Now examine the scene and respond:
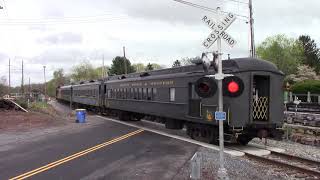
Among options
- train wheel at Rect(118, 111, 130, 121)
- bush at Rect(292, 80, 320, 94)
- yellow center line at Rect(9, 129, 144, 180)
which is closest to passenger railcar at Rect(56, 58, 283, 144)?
yellow center line at Rect(9, 129, 144, 180)

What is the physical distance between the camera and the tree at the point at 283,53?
92500mm

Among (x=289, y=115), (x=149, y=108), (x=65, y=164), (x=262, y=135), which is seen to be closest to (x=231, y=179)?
(x=65, y=164)

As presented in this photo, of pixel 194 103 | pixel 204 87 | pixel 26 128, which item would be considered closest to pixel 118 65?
pixel 26 128

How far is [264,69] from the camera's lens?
17766mm

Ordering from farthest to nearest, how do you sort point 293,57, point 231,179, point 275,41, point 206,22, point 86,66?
point 86,66 → point 275,41 → point 293,57 → point 231,179 → point 206,22

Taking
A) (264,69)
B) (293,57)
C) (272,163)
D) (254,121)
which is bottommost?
(272,163)

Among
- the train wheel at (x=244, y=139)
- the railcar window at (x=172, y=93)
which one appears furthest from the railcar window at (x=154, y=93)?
the train wheel at (x=244, y=139)

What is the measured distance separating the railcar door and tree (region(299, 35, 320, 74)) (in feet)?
260

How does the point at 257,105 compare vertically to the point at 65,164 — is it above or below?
above

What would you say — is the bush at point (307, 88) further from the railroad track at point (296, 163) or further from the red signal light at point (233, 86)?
the red signal light at point (233, 86)

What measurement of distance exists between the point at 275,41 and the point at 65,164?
94184 mm

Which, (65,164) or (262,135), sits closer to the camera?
(65,164)

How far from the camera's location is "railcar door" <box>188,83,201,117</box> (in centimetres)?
1909

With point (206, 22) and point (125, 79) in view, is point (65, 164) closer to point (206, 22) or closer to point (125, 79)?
point (206, 22)
